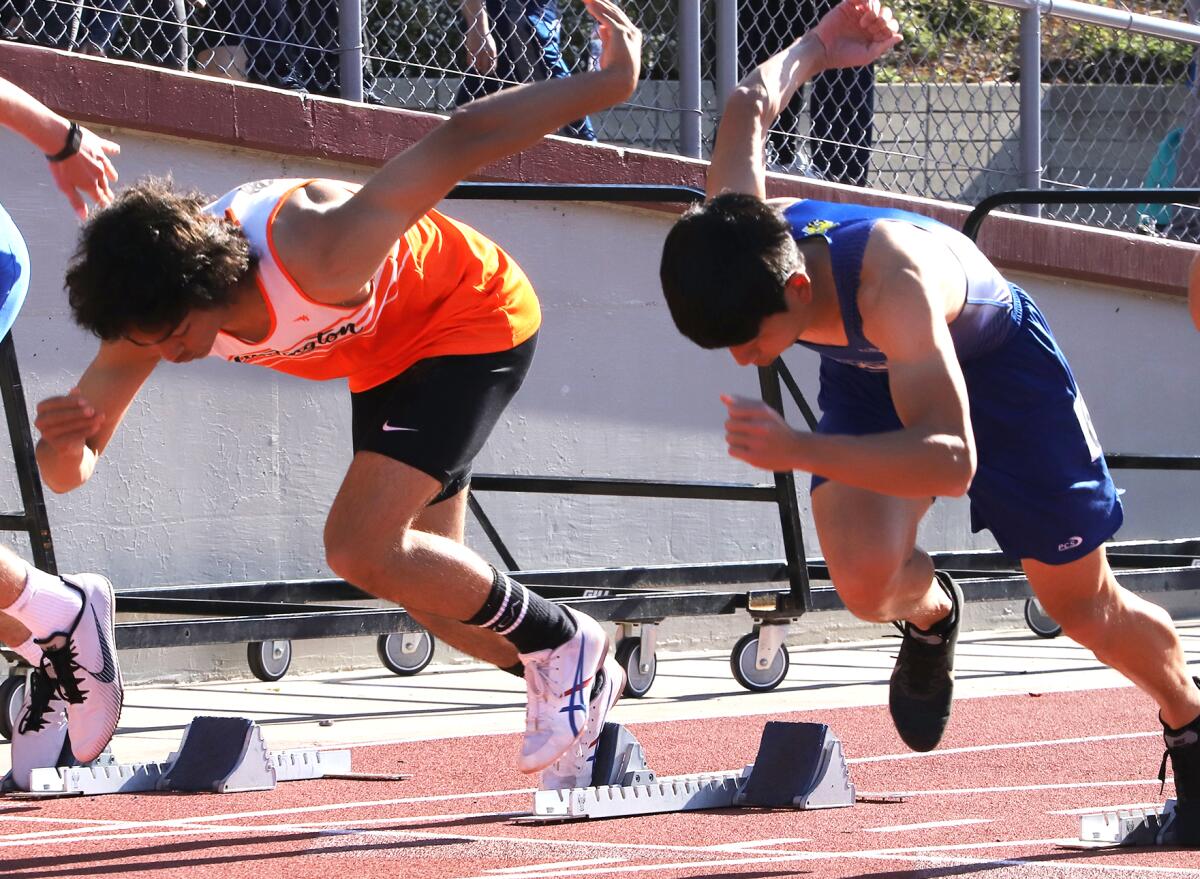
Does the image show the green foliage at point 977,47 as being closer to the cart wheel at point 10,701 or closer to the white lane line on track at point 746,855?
the cart wheel at point 10,701

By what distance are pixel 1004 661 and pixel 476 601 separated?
4386 millimetres

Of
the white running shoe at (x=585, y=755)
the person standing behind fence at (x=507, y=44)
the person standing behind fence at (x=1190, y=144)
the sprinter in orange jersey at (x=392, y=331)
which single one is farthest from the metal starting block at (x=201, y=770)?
the person standing behind fence at (x=1190, y=144)

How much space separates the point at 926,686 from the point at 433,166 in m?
1.82

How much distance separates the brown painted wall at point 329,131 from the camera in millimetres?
7254

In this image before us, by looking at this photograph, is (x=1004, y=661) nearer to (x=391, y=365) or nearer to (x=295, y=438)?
(x=295, y=438)

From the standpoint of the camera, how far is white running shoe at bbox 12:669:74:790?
16.1ft

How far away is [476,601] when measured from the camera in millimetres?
4410

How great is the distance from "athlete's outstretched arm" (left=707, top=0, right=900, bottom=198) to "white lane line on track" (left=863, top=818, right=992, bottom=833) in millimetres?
1500

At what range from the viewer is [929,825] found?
14.5 ft

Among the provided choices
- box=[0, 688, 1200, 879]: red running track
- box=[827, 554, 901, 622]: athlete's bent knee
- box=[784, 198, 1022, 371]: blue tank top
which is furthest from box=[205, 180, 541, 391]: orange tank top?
box=[0, 688, 1200, 879]: red running track

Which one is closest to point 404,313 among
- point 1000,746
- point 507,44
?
point 1000,746

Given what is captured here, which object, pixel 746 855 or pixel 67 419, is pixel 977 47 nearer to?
pixel 746 855

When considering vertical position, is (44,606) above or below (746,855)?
above

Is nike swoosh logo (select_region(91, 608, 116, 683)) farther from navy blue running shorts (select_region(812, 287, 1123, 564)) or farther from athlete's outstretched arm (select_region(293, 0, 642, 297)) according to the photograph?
navy blue running shorts (select_region(812, 287, 1123, 564))
